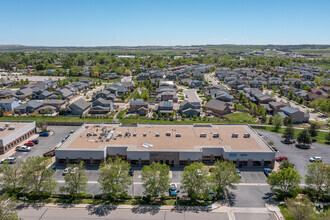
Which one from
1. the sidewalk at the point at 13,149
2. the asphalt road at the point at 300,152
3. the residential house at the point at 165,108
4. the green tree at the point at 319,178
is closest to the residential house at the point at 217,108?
the residential house at the point at 165,108

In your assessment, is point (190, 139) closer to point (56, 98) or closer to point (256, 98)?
point (256, 98)

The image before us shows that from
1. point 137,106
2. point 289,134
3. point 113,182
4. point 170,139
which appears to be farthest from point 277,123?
point 113,182

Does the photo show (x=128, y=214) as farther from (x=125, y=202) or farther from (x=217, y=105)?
(x=217, y=105)

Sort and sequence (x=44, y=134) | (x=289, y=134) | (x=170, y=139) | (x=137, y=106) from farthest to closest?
(x=137, y=106) < (x=44, y=134) < (x=289, y=134) < (x=170, y=139)

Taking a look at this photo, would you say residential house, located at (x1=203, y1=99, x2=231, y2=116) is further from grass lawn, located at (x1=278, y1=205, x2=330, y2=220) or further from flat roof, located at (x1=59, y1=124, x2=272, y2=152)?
grass lawn, located at (x1=278, y1=205, x2=330, y2=220)

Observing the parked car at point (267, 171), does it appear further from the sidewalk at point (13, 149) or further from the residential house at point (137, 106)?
the sidewalk at point (13, 149)

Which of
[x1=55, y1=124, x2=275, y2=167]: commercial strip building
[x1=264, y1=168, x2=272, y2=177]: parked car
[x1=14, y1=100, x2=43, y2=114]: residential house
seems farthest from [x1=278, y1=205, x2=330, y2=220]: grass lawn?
[x1=14, y1=100, x2=43, y2=114]: residential house
